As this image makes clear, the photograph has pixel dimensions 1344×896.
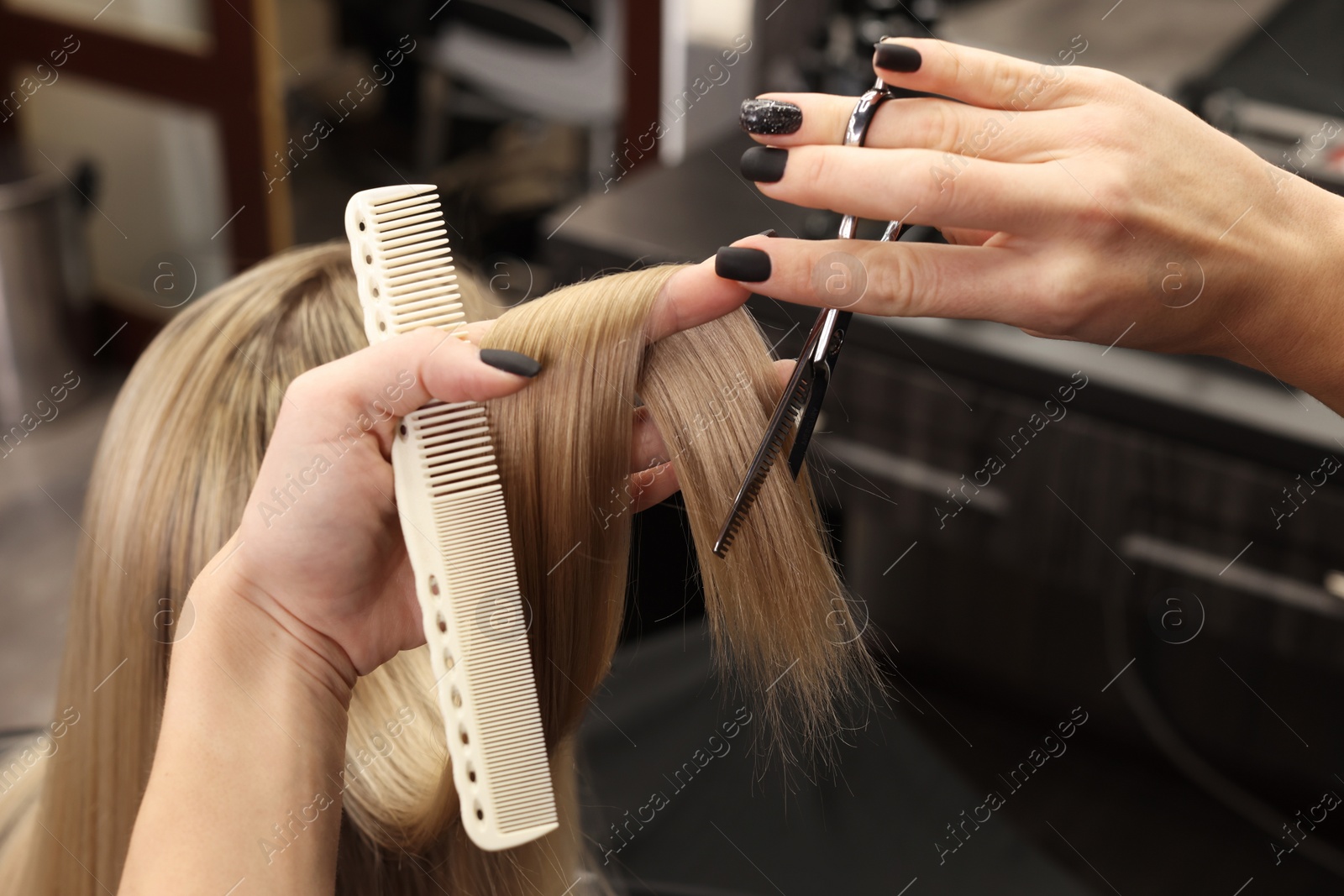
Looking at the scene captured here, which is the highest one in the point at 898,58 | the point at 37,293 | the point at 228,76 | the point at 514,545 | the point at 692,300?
the point at 898,58

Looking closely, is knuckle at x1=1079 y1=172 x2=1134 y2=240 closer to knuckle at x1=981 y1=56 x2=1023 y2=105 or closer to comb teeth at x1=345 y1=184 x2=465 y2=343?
knuckle at x1=981 y1=56 x2=1023 y2=105

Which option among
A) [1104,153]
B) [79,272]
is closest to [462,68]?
[79,272]

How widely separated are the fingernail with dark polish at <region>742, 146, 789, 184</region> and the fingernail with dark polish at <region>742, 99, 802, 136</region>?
0.01 metres

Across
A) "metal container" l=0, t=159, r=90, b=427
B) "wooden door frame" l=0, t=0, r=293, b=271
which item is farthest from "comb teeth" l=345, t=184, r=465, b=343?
"metal container" l=0, t=159, r=90, b=427

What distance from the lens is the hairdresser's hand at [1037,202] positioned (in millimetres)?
499

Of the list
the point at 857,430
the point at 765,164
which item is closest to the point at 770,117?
the point at 765,164

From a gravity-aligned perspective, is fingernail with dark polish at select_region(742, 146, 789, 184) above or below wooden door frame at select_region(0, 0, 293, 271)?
above

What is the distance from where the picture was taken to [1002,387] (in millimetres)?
1287

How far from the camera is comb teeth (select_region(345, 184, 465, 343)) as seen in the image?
1.98 ft

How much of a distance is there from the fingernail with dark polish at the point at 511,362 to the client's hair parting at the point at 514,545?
0.03 metres

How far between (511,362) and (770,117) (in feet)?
0.61

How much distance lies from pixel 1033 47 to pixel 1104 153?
126 centimetres

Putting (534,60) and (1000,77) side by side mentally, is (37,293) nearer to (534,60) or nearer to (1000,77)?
(534,60)

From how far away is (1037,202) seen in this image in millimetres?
494
